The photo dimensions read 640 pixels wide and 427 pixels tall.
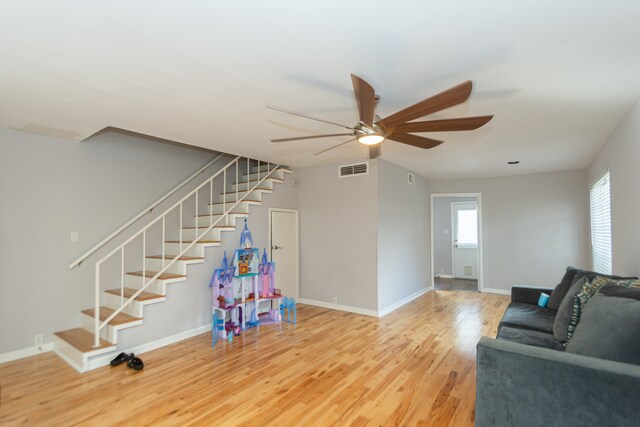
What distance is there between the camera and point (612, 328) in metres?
1.74

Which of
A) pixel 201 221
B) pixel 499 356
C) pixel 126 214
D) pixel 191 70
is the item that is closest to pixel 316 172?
pixel 201 221

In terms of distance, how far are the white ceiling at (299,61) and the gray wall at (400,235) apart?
2118mm

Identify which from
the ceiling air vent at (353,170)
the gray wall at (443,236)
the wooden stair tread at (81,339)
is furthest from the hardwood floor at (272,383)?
the gray wall at (443,236)

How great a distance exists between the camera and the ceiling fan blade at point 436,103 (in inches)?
74.7

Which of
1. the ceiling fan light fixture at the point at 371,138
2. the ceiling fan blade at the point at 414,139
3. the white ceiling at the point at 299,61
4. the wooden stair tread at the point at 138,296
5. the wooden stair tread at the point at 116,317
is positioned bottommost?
the wooden stair tread at the point at 116,317

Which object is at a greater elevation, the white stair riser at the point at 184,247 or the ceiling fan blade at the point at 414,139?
the ceiling fan blade at the point at 414,139

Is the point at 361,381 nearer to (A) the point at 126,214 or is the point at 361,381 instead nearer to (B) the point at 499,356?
(B) the point at 499,356

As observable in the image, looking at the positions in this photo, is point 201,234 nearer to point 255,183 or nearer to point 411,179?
point 255,183

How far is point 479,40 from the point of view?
190cm

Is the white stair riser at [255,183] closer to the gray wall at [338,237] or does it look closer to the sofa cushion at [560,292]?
the gray wall at [338,237]

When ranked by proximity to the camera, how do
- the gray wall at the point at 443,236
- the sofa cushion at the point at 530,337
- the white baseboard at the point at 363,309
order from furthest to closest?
the gray wall at the point at 443,236, the white baseboard at the point at 363,309, the sofa cushion at the point at 530,337

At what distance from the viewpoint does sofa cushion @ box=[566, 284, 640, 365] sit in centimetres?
163

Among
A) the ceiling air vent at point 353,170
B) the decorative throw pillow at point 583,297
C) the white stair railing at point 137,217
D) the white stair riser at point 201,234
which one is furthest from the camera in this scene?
the ceiling air vent at point 353,170

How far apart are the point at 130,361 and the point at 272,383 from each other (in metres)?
1.48
